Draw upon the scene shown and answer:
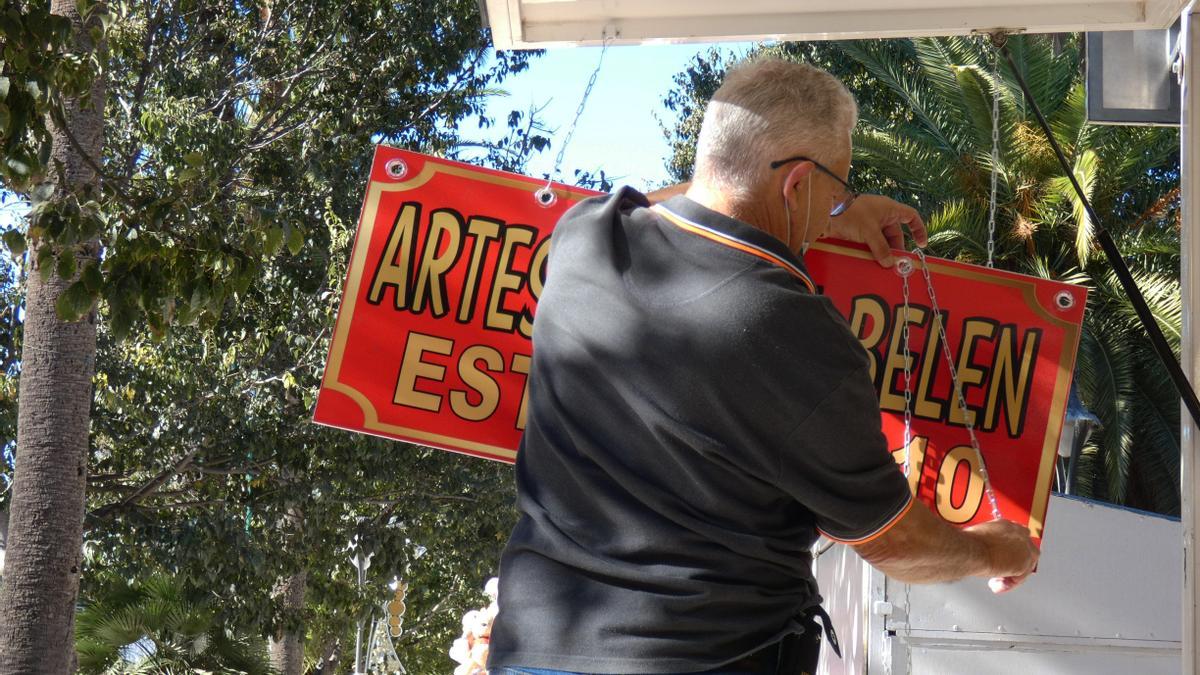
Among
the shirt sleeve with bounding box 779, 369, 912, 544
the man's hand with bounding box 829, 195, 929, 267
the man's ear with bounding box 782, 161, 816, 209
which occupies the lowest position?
the shirt sleeve with bounding box 779, 369, 912, 544

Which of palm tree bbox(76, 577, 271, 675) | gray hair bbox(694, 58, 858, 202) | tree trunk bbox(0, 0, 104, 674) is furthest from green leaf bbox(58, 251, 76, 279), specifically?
palm tree bbox(76, 577, 271, 675)

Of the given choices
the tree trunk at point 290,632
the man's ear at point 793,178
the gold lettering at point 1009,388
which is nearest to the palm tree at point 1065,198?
the tree trunk at point 290,632

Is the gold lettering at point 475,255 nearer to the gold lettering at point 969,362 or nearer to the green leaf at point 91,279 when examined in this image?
the gold lettering at point 969,362

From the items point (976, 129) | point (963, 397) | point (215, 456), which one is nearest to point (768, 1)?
point (963, 397)

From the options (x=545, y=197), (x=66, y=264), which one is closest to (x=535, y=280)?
(x=545, y=197)

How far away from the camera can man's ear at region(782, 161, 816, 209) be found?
6.05 feet

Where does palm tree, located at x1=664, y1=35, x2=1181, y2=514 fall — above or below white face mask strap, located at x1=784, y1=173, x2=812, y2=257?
above

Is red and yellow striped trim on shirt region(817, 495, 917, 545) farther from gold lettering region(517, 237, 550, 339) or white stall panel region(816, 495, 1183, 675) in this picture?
white stall panel region(816, 495, 1183, 675)

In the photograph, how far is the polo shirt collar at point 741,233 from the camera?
1707 mm

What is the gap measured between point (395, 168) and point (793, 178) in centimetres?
139

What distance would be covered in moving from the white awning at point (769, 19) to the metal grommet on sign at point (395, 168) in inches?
15.3

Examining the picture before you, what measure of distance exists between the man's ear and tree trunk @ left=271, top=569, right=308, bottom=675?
12161mm

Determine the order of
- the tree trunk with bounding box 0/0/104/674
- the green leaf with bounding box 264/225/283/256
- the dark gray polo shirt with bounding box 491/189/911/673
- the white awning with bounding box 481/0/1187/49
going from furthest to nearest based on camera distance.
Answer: the tree trunk with bounding box 0/0/104/674 < the green leaf with bounding box 264/225/283/256 < the white awning with bounding box 481/0/1187/49 < the dark gray polo shirt with bounding box 491/189/911/673

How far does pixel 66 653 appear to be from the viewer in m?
7.13
